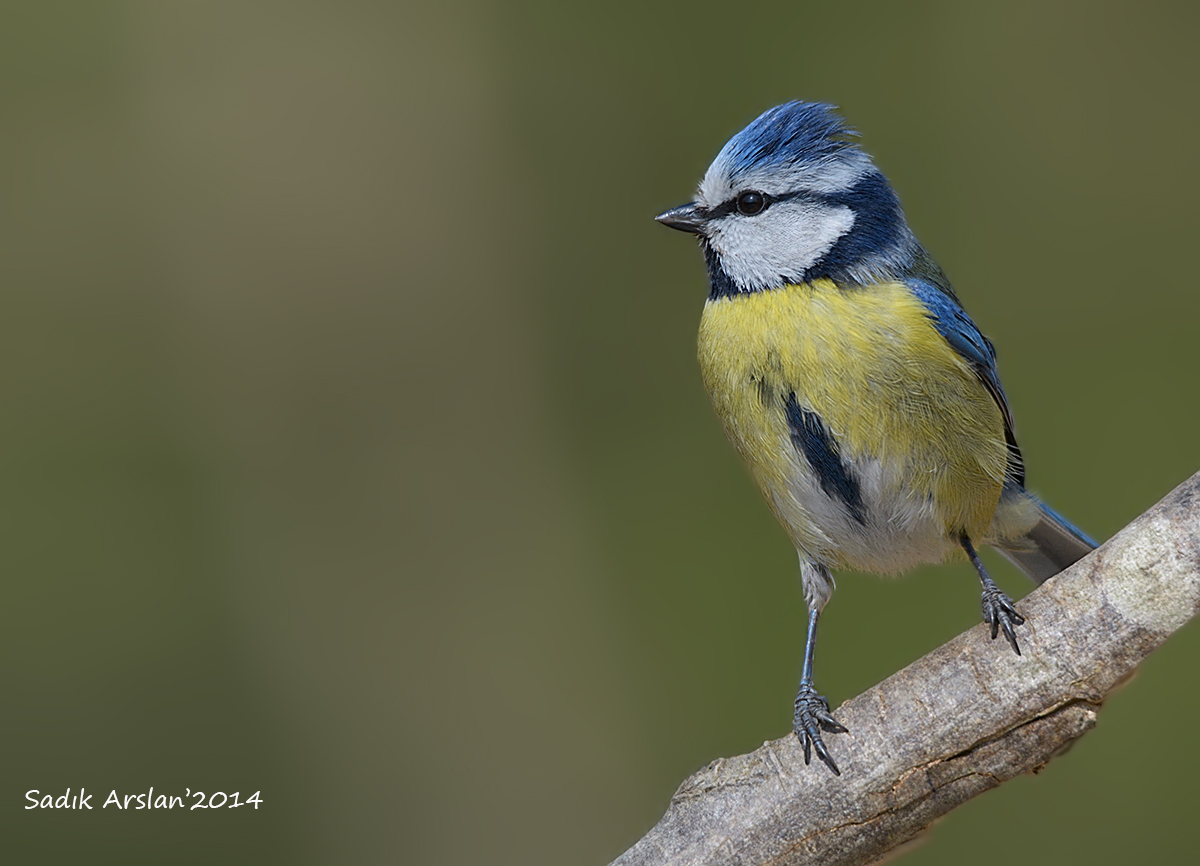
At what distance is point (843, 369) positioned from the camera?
2.11m

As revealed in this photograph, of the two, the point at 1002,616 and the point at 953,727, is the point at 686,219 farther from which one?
the point at 953,727

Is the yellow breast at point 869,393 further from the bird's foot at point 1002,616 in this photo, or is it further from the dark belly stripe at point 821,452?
the bird's foot at point 1002,616

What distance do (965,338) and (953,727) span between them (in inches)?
32.7

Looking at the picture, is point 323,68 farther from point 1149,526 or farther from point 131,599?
point 1149,526

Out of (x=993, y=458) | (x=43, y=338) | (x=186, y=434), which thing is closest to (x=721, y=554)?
(x=993, y=458)

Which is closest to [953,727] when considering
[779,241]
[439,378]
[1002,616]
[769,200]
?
[1002,616]

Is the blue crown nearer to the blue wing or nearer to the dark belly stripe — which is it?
the blue wing

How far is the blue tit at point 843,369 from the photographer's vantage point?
213 cm

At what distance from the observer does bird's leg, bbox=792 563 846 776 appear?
1.86 m

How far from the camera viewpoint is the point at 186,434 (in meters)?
4.02

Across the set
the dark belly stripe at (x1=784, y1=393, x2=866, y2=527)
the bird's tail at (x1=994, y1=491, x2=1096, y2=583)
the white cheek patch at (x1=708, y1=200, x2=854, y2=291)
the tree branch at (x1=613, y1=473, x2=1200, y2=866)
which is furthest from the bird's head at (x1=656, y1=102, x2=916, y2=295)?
the tree branch at (x1=613, y1=473, x2=1200, y2=866)

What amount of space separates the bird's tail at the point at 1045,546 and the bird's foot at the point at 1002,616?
0.60 m

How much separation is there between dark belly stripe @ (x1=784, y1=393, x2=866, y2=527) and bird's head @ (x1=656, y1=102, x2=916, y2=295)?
280mm

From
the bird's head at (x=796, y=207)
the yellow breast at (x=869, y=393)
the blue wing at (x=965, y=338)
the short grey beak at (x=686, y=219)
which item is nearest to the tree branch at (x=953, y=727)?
the yellow breast at (x=869, y=393)
